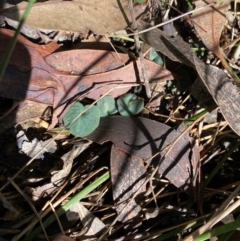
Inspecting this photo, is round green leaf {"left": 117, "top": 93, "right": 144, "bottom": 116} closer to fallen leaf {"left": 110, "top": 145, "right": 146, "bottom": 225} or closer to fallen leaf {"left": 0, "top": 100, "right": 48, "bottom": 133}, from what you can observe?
fallen leaf {"left": 110, "top": 145, "right": 146, "bottom": 225}

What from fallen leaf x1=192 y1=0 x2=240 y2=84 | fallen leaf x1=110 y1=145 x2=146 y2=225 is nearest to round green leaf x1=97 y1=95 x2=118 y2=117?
fallen leaf x1=110 y1=145 x2=146 y2=225

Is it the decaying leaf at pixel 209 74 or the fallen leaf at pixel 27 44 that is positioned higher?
the fallen leaf at pixel 27 44

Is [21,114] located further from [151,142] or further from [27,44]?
[151,142]

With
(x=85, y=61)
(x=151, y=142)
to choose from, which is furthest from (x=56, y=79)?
(x=151, y=142)

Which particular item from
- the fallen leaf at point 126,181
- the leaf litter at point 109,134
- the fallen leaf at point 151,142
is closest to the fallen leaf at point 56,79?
the leaf litter at point 109,134

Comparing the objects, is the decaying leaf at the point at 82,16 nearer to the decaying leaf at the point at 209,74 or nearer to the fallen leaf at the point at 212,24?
the decaying leaf at the point at 209,74

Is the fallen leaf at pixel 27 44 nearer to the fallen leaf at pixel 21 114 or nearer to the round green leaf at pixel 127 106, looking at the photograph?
the fallen leaf at pixel 21 114

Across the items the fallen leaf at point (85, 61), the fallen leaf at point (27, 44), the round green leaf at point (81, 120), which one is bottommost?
the round green leaf at point (81, 120)

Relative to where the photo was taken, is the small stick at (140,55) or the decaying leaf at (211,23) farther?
the decaying leaf at (211,23)
